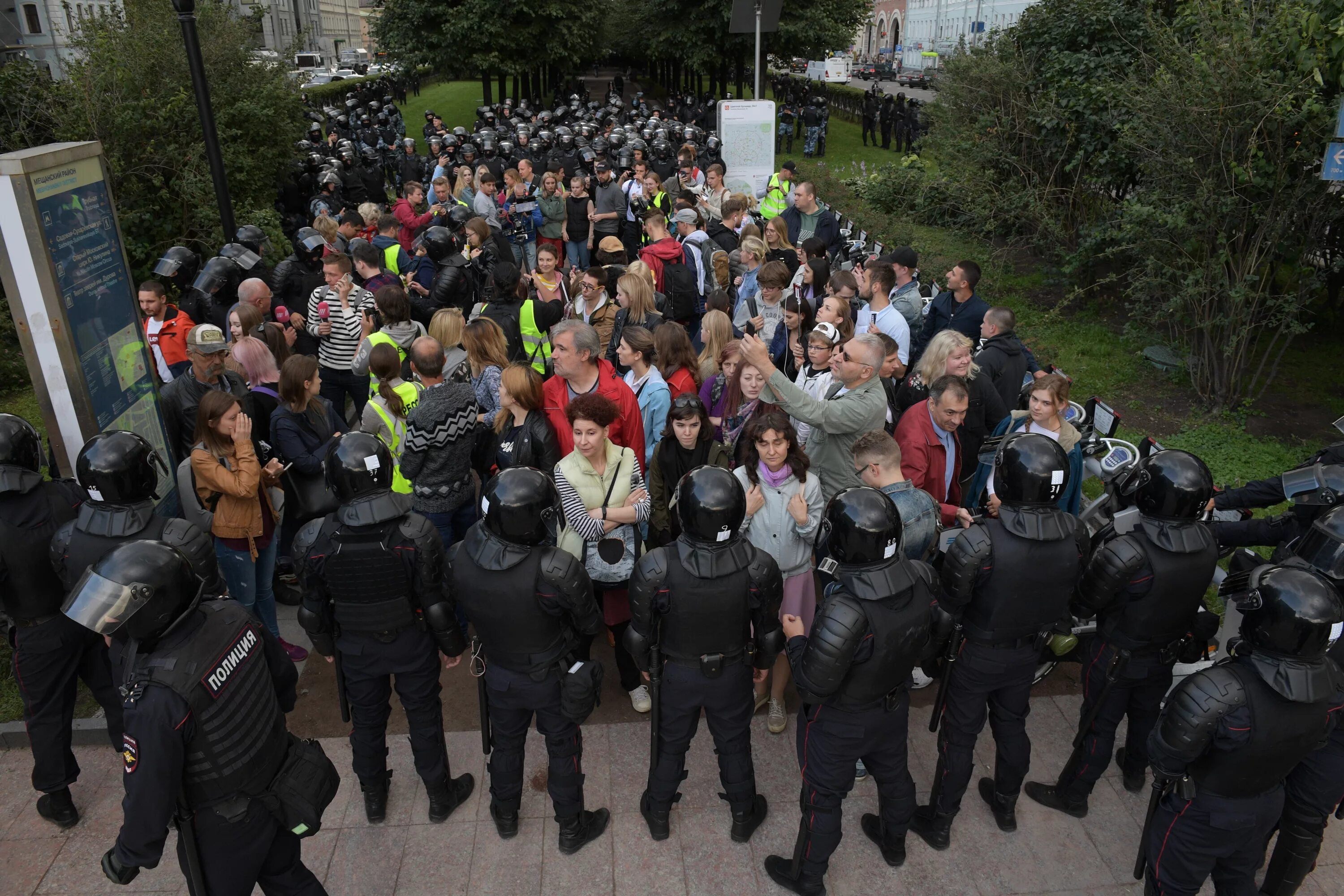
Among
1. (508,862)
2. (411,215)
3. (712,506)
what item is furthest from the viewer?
(411,215)

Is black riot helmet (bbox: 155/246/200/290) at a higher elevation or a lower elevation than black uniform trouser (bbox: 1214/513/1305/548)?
higher

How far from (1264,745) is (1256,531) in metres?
2.25

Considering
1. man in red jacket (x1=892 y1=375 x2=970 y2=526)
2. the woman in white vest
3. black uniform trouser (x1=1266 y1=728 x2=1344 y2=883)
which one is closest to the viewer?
black uniform trouser (x1=1266 y1=728 x2=1344 y2=883)

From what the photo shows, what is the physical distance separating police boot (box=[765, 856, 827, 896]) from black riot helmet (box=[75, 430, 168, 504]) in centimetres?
319

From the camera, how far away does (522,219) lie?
11547 mm

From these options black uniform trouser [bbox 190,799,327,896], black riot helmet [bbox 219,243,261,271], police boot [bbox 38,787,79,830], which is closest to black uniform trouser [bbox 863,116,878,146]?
black riot helmet [bbox 219,243,261,271]

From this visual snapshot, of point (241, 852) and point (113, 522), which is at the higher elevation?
point (113, 522)

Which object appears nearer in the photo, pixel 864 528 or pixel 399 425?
pixel 864 528

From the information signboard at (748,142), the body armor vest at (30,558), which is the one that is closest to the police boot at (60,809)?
the body armor vest at (30,558)

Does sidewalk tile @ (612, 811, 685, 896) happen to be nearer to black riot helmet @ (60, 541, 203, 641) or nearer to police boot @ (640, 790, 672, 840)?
police boot @ (640, 790, 672, 840)

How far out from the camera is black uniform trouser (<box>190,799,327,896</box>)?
305 centimetres

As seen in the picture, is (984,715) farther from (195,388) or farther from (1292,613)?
(195,388)

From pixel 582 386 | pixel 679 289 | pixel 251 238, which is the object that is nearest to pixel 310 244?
pixel 251 238

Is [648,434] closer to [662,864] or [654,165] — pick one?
[662,864]
